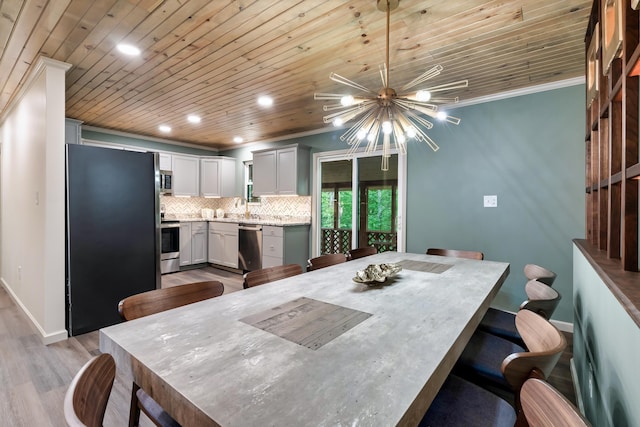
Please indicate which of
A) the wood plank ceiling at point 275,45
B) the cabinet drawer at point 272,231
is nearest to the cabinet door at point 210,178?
the cabinet drawer at point 272,231

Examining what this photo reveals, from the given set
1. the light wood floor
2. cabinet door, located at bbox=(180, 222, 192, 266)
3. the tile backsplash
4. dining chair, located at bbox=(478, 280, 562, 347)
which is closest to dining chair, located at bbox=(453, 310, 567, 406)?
dining chair, located at bbox=(478, 280, 562, 347)

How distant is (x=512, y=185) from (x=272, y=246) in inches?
132

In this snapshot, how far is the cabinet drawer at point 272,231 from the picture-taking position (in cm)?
481

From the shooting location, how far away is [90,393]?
70cm

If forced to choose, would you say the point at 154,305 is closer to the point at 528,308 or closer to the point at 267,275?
the point at 267,275

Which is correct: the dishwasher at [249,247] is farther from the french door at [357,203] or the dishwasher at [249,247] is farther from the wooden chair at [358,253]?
the wooden chair at [358,253]

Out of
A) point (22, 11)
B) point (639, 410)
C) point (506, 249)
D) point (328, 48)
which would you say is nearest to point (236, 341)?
point (639, 410)

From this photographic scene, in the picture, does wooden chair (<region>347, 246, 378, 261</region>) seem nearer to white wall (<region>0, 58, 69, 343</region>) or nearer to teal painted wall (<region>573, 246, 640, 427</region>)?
teal painted wall (<region>573, 246, 640, 427</region>)

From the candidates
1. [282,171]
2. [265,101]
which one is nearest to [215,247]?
[282,171]

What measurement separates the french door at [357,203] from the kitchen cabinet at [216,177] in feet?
7.19

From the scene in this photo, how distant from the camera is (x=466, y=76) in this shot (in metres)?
2.99

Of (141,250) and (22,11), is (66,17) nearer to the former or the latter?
(22,11)

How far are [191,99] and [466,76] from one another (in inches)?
121

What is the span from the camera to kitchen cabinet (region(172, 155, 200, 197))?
19.2 feet
